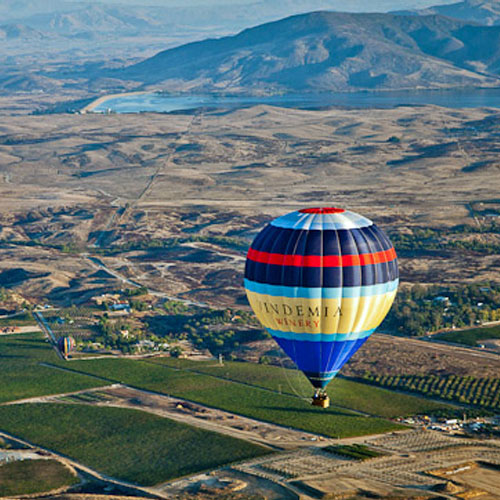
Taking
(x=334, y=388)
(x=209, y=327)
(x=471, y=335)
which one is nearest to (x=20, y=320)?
(x=209, y=327)

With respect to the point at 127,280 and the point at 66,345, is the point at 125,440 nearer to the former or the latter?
the point at 66,345

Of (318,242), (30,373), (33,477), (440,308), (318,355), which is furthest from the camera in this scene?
(440,308)

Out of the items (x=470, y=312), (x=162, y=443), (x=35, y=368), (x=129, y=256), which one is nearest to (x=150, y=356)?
(x=35, y=368)

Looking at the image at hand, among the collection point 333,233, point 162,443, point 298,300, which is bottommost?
point 162,443

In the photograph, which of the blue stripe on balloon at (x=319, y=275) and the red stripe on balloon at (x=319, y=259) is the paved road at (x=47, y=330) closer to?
the blue stripe on balloon at (x=319, y=275)

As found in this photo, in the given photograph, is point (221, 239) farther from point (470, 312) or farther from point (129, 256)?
point (470, 312)
